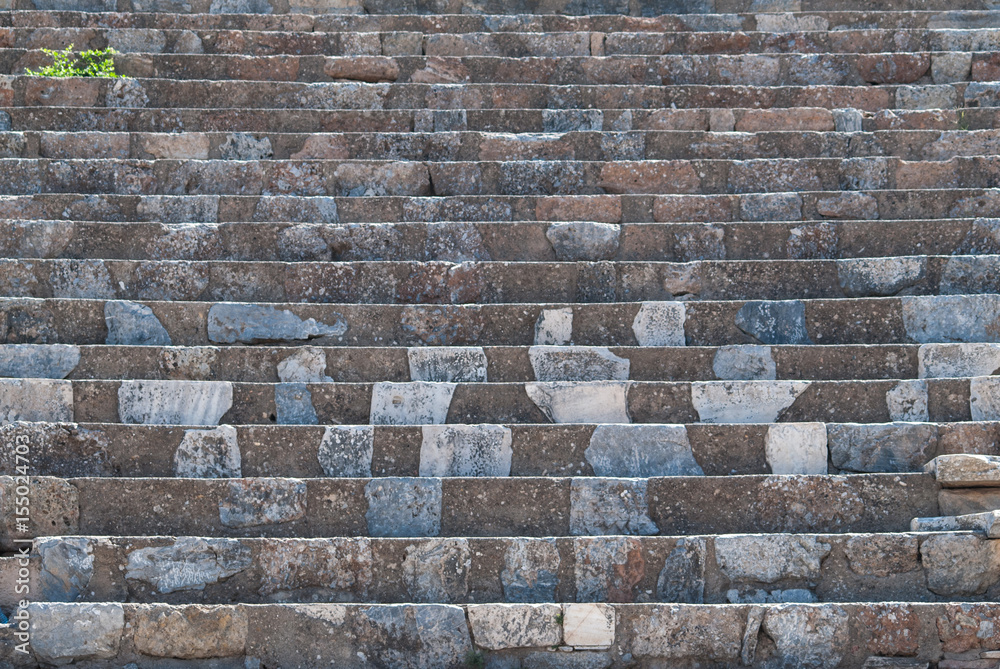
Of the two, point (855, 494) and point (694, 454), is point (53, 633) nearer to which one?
point (694, 454)

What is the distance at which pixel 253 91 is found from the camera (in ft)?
23.0

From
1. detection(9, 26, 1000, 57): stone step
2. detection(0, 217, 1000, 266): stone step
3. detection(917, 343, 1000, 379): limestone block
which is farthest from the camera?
detection(9, 26, 1000, 57): stone step

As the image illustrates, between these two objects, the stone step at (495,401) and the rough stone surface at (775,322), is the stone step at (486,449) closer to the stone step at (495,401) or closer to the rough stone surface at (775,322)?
the stone step at (495,401)

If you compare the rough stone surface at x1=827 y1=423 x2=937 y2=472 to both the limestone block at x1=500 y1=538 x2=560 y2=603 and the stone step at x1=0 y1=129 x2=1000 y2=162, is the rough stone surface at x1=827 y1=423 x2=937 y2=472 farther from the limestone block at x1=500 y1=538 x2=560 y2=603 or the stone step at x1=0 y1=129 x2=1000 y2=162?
the stone step at x1=0 y1=129 x2=1000 y2=162

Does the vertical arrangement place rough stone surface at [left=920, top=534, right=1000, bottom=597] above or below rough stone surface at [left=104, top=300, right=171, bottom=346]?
Answer: below

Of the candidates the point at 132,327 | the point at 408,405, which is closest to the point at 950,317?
the point at 408,405

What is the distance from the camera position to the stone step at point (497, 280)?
5434 millimetres

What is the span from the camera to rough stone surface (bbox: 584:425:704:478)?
458 centimetres

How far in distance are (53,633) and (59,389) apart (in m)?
1.16

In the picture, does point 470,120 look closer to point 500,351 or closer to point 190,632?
point 500,351

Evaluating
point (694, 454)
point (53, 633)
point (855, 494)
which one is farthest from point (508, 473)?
point (53, 633)

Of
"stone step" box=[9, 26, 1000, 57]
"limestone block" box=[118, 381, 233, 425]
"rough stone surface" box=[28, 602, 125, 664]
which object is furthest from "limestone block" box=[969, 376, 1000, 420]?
"stone step" box=[9, 26, 1000, 57]

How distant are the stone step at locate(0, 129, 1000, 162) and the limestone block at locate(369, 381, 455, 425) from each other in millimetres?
2036

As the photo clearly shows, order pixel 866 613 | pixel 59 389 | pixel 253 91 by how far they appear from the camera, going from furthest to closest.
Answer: pixel 253 91 < pixel 59 389 < pixel 866 613
